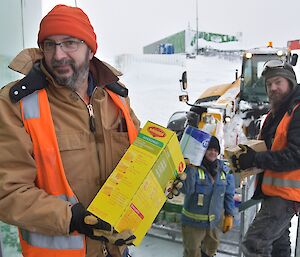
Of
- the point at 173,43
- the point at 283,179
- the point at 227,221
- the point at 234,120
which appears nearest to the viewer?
the point at 283,179

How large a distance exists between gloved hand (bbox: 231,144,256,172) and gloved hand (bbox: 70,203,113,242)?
156cm

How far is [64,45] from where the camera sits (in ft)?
4.85

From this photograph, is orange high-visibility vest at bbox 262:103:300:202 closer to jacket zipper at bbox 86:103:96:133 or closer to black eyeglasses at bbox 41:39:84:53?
jacket zipper at bbox 86:103:96:133

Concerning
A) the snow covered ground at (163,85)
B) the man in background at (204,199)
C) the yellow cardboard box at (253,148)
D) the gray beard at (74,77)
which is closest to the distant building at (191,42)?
the snow covered ground at (163,85)

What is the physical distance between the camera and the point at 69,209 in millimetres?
1337

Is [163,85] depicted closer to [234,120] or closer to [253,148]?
[234,120]

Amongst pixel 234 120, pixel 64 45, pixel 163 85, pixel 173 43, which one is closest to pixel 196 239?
pixel 64 45

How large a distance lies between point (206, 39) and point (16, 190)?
34158 mm

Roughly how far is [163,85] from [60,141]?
2095 cm

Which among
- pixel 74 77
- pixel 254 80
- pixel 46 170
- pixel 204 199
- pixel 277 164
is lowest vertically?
pixel 204 199

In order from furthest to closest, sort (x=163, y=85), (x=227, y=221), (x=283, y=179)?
(x=163, y=85), (x=227, y=221), (x=283, y=179)

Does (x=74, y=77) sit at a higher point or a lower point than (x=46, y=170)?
higher

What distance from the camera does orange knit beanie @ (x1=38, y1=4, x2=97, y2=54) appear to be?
1.45m

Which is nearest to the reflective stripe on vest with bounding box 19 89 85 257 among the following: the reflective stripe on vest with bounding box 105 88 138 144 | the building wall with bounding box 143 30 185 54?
the reflective stripe on vest with bounding box 105 88 138 144
